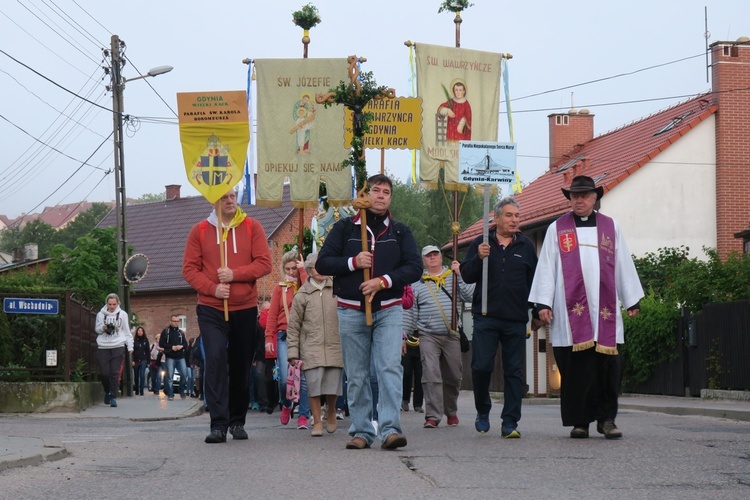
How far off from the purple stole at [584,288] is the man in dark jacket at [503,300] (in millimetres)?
517

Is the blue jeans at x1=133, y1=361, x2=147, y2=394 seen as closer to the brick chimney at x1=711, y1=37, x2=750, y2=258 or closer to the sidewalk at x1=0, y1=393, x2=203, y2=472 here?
the sidewalk at x1=0, y1=393, x2=203, y2=472

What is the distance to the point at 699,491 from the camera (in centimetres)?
705

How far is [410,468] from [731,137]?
106 ft

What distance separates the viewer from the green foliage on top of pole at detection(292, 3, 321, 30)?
63.9 feet

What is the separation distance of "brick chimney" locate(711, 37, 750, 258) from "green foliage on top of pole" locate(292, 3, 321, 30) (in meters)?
21.1

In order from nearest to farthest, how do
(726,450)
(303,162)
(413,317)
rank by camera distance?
1. (726,450)
2. (413,317)
3. (303,162)

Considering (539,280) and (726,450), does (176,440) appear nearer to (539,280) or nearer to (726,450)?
(539,280)

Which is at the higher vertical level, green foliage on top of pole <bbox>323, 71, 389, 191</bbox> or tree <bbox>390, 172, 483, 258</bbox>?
tree <bbox>390, 172, 483, 258</bbox>

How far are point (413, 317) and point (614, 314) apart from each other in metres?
3.78

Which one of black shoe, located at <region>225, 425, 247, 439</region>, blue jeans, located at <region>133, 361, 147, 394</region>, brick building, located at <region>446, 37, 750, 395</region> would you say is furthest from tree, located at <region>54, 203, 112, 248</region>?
black shoe, located at <region>225, 425, 247, 439</region>

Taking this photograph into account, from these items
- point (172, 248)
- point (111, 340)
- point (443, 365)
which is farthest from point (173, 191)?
point (443, 365)

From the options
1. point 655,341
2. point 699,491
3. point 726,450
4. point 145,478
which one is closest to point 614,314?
point 726,450

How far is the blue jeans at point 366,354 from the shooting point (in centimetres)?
980

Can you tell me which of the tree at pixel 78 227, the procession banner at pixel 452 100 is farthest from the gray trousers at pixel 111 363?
the tree at pixel 78 227
